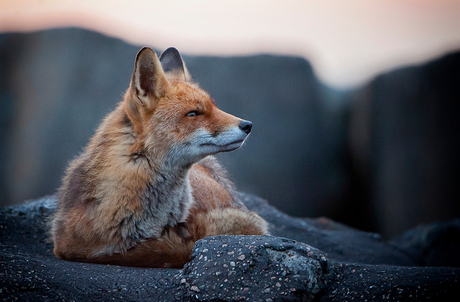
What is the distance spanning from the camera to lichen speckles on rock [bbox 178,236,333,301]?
6.33ft

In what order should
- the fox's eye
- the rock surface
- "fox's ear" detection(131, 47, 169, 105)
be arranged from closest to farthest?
the rock surface → "fox's ear" detection(131, 47, 169, 105) → the fox's eye

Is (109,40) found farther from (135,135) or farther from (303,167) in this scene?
(135,135)

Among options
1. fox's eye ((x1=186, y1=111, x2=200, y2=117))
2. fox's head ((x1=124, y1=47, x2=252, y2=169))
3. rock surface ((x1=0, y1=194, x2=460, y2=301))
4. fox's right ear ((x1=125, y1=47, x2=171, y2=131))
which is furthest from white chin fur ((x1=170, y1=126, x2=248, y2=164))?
rock surface ((x1=0, y1=194, x2=460, y2=301))

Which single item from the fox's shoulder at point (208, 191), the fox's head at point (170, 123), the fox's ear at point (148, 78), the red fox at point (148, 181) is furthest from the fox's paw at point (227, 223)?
the fox's ear at point (148, 78)

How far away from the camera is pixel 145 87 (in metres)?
2.66

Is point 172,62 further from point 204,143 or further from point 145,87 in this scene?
point 204,143

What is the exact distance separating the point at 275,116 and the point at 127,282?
7.55 m

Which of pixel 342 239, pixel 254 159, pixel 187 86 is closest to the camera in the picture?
pixel 187 86

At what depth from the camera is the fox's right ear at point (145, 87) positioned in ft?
8.36


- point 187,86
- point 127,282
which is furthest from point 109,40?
point 127,282

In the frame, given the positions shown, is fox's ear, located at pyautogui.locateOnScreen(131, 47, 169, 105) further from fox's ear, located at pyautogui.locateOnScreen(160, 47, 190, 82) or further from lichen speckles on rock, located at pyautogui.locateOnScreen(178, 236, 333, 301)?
lichen speckles on rock, located at pyautogui.locateOnScreen(178, 236, 333, 301)

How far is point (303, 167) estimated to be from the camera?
896 cm

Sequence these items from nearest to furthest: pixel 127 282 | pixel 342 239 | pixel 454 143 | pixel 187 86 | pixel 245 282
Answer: pixel 245 282, pixel 127 282, pixel 187 86, pixel 342 239, pixel 454 143

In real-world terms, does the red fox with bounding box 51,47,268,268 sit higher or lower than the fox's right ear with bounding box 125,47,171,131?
lower
